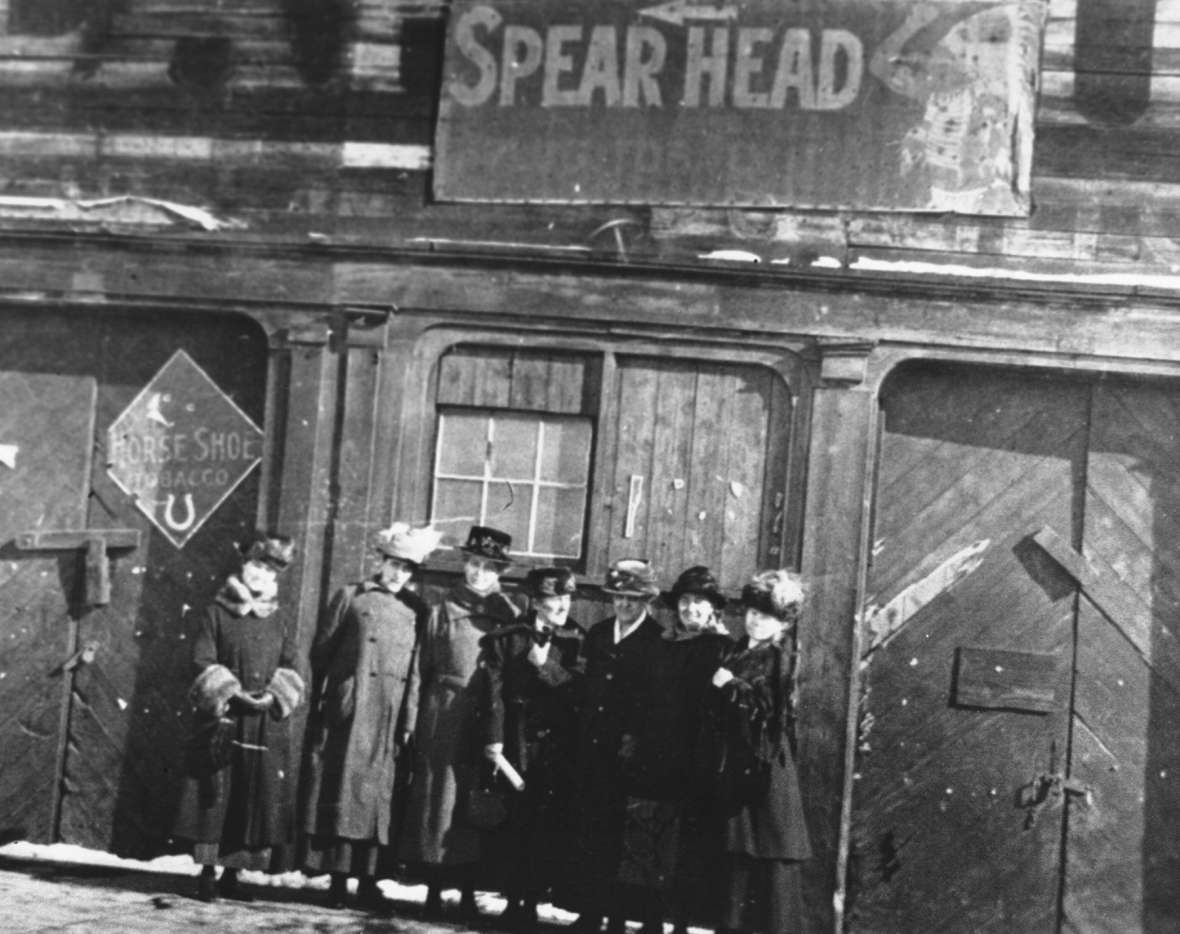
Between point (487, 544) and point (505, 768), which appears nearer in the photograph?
point (505, 768)

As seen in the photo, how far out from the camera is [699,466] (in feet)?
29.2

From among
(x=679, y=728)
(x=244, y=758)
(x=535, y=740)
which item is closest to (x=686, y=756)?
(x=679, y=728)

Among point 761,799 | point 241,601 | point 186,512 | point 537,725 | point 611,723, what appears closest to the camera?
point 761,799

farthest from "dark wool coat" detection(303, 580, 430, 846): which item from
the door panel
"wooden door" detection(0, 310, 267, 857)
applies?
the door panel

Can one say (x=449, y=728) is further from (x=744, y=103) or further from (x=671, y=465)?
(x=744, y=103)

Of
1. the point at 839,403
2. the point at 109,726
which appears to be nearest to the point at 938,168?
the point at 839,403

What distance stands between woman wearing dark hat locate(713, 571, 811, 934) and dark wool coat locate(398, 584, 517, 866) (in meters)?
1.11

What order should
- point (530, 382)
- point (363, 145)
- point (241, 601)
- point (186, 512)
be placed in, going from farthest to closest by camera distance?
point (186, 512) → point (363, 145) → point (530, 382) → point (241, 601)

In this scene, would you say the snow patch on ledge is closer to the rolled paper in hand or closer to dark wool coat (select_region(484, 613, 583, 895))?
dark wool coat (select_region(484, 613, 583, 895))

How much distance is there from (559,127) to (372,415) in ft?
5.25

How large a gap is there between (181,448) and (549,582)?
220 cm

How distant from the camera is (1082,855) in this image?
8641mm

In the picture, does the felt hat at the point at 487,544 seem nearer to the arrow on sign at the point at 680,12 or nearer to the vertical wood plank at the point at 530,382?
the vertical wood plank at the point at 530,382

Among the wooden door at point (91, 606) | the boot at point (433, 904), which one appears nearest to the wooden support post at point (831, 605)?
the boot at point (433, 904)
